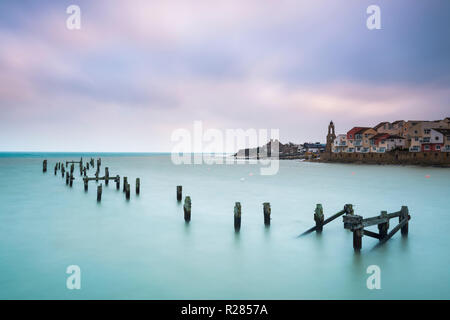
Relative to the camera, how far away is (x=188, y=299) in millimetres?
8039

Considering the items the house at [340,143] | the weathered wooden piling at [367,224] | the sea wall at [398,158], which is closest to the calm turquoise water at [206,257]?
the weathered wooden piling at [367,224]

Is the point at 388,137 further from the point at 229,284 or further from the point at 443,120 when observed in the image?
the point at 229,284

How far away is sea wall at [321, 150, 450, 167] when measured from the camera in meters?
70.5

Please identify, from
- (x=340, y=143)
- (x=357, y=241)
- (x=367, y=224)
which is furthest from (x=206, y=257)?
(x=340, y=143)

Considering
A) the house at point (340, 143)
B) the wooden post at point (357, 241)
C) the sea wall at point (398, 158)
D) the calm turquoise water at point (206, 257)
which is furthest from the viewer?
the house at point (340, 143)

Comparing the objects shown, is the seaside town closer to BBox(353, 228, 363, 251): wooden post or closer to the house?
the house

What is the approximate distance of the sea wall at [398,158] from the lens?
70.5 metres

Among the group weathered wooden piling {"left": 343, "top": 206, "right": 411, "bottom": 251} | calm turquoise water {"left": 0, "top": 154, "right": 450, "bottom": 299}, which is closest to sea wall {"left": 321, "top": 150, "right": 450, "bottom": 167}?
calm turquoise water {"left": 0, "top": 154, "right": 450, "bottom": 299}

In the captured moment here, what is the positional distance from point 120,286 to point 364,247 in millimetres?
9365

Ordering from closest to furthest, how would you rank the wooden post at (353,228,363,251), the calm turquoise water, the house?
the calm turquoise water, the wooden post at (353,228,363,251), the house

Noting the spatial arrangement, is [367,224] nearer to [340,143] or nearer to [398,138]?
[398,138]

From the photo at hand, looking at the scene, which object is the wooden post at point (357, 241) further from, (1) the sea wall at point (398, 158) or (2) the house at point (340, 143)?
(2) the house at point (340, 143)
